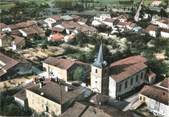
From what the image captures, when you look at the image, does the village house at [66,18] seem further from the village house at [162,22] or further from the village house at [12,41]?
the village house at [12,41]

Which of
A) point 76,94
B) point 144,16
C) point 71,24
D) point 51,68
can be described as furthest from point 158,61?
point 144,16

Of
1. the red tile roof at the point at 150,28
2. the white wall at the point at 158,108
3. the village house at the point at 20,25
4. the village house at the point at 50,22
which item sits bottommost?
the white wall at the point at 158,108

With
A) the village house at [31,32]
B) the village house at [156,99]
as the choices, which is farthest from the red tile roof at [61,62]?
the village house at [31,32]

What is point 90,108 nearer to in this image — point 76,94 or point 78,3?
A: point 76,94

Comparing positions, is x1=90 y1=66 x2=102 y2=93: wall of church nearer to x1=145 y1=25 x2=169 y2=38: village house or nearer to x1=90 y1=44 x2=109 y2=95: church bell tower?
x1=90 y1=44 x2=109 y2=95: church bell tower

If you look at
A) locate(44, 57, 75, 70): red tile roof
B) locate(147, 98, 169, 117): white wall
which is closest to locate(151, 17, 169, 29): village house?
locate(44, 57, 75, 70): red tile roof
